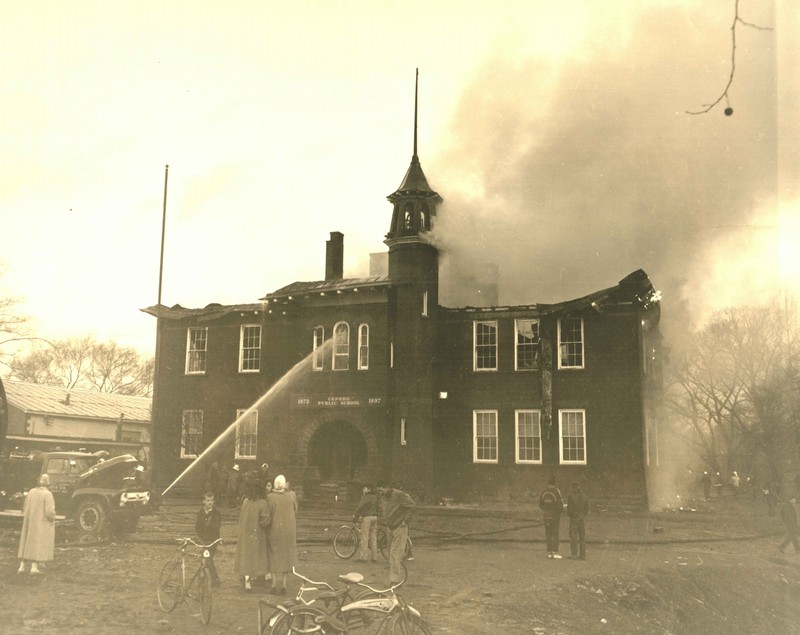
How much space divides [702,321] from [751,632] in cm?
1803

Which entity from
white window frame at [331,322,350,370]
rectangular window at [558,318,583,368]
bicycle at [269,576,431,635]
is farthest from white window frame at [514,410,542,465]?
bicycle at [269,576,431,635]

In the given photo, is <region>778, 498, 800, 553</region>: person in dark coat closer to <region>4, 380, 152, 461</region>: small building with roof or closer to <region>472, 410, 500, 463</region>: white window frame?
<region>472, 410, 500, 463</region>: white window frame

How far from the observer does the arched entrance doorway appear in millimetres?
24688

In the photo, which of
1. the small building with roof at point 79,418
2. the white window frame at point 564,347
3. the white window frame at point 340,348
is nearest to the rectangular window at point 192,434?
the small building with roof at point 79,418

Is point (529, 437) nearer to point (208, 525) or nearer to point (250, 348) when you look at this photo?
point (250, 348)

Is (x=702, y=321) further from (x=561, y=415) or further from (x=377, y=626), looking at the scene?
(x=377, y=626)

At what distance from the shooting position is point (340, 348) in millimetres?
24609

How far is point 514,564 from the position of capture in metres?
13.9

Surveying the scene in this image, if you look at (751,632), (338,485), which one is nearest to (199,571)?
(751,632)

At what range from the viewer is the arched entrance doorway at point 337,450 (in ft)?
81.0

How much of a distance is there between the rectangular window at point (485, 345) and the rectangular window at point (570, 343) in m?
2.37

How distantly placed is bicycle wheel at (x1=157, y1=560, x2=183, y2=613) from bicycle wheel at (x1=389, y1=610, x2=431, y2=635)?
3.80 m

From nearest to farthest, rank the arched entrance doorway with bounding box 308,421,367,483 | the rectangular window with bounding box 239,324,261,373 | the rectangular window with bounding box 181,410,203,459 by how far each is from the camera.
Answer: the rectangular window with bounding box 181,410,203,459 < the rectangular window with bounding box 239,324,261,373 < the arched entrance doorway with bounding box 308,421,367,483

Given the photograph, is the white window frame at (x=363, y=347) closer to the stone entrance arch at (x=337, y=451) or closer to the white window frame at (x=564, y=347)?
the stone entrance arch at (x=337, y=451)
